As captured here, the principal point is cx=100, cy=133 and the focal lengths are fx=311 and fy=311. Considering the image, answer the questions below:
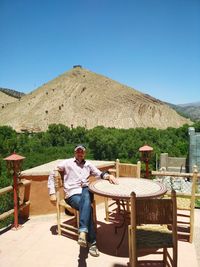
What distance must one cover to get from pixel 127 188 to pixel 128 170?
1206mm

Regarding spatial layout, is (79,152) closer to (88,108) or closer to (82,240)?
(82,240)

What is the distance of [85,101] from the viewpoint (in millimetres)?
84688

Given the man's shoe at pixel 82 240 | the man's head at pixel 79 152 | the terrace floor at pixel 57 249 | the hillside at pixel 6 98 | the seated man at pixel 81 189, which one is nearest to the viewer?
the man's shoe at pixel 82 240

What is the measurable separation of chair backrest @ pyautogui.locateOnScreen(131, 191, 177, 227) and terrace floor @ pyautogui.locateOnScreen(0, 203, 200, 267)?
1092 mm

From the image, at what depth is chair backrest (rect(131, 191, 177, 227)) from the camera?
9.27 feet

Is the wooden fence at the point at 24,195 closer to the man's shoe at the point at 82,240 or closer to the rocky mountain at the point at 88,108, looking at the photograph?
the man's shoe at the point at 82,240

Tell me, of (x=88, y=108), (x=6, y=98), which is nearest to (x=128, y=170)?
(x=88, y=108)

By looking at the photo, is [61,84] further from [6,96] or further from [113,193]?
[113,193]

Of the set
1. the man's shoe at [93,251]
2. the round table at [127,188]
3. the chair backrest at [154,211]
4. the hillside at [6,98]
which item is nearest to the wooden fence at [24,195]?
the round table at [127,188]

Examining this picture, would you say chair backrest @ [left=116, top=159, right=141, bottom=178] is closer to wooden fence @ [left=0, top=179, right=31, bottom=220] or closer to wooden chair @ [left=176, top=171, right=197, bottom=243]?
wooden chair @ [left=176, top=171, right=197, bottom=243]

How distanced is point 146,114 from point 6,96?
64.9 m

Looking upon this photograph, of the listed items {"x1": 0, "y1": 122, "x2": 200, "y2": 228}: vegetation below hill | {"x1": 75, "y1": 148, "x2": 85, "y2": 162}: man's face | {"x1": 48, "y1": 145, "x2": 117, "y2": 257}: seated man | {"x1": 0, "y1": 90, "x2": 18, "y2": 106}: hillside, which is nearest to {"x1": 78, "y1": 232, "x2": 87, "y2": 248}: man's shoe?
{"x1": 48, "y1": 145, "x2": 117, "y2": 257}: seated man

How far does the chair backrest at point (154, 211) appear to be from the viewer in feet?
9.27

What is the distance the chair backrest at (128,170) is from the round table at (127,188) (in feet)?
1.55
